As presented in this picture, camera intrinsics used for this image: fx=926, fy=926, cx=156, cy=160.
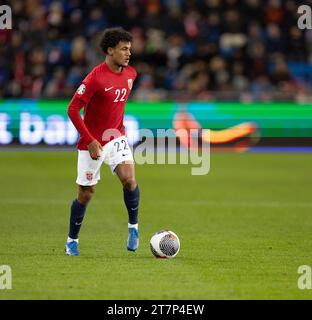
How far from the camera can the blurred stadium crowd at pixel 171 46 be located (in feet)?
75.9

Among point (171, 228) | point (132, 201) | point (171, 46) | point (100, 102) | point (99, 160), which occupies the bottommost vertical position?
point (171, 228)

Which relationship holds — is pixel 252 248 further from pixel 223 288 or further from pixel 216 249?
pixel 223 288

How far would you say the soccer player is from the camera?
9195 mm

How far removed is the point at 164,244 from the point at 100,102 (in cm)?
156

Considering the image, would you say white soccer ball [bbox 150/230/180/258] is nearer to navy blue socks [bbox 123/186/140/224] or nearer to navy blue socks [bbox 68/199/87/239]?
navy blue socks [bbox 123/186/140/224]

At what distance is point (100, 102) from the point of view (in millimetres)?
9289

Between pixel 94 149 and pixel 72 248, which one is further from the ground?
pixel 94 149

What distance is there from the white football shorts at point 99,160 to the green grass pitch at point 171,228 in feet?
2.61

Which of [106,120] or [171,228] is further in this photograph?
[171,228]

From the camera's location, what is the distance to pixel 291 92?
2236cm

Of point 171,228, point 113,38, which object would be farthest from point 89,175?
point 171,228

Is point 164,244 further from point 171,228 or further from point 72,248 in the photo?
point 171,228

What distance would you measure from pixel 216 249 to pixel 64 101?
1216cm

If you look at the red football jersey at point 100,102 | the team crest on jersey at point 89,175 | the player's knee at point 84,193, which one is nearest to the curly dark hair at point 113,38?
the red football jersey at point 100,102
